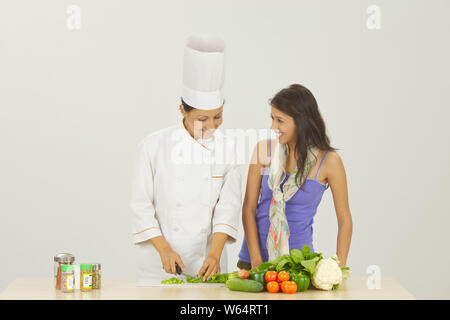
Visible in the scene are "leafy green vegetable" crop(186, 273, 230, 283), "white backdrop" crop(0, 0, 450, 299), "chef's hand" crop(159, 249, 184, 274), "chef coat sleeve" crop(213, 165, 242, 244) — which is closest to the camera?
"leafy green vegetable" crop(186, 273, 230, 283)

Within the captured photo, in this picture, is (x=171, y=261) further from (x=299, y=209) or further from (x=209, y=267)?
(x=299, y=209)

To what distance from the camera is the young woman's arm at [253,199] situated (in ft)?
9.13

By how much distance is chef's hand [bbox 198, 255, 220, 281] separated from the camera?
2547 mm

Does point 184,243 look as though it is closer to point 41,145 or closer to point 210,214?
point 210,214

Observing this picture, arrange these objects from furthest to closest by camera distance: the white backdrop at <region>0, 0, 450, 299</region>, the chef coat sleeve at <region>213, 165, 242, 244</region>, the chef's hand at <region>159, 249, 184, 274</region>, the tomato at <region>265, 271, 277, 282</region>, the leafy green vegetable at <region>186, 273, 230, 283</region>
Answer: the white backdrop at <region>0, 0, 450, 299</region>
the chef coat sleeve at <region>213, 165, 242, 244</region>
the chef's hand at <region>159, 249, 184, 274</region>
the leafy green vegetable at <region>186, 273, 230, 283</region>
the tomato at <region>265, 271, 277, 282</region>

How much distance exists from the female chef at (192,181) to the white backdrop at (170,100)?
1587mm

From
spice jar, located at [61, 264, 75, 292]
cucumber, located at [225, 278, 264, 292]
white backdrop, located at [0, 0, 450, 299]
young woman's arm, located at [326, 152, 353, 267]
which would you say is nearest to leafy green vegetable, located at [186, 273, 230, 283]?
cucumber, located at [225, 278, 264, 292]

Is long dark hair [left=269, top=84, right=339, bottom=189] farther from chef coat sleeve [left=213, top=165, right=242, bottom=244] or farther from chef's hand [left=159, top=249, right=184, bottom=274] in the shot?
chef's hand [left=159, top=249, right=184, bottom=274]

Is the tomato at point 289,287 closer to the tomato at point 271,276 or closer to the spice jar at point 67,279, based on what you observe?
the tomato at point 271,276

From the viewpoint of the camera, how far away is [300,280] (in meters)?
2.31

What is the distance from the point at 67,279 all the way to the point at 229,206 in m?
0.76

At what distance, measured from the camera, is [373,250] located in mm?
4500

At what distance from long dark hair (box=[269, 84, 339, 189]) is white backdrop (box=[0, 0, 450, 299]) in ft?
5.03
